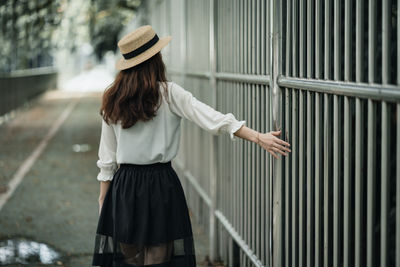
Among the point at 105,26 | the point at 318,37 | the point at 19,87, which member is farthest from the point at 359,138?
the point at 105,26

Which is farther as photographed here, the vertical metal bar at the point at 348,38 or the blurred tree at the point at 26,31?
the blurred tree at the point at 26,31

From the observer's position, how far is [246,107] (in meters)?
4.95

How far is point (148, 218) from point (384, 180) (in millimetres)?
1728

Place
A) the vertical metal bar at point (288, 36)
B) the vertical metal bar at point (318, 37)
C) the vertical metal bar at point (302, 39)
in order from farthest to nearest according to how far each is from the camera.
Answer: the vertical metal bar at point (288, 36) < the vertical metal bar at point (302, 39) < the vertical metal bar at point (318, 37)

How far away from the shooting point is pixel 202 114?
3906 millimetres

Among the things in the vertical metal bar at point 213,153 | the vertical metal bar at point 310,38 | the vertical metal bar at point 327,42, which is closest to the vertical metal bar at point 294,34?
the vertical metal bar at point 310,38

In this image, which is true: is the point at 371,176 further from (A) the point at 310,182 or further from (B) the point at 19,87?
(B) the point at 19,87

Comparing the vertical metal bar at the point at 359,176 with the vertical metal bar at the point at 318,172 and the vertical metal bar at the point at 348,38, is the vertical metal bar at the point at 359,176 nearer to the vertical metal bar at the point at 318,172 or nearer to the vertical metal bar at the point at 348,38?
the vertical metal bar at the point at 348,38

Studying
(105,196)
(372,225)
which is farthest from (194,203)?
(372,225)

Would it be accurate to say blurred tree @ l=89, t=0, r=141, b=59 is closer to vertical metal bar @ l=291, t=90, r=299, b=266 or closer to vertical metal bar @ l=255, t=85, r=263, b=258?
vertical metal bar @ l=255, t=85, r=263, b=258

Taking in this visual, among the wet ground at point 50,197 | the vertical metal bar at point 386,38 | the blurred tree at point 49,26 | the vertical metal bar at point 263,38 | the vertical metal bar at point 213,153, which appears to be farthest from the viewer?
the blurred tree at point 49,26

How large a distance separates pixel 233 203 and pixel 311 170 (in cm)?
205

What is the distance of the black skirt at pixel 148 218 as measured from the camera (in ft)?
13.2

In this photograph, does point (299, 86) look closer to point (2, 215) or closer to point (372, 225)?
point (372, 225)
